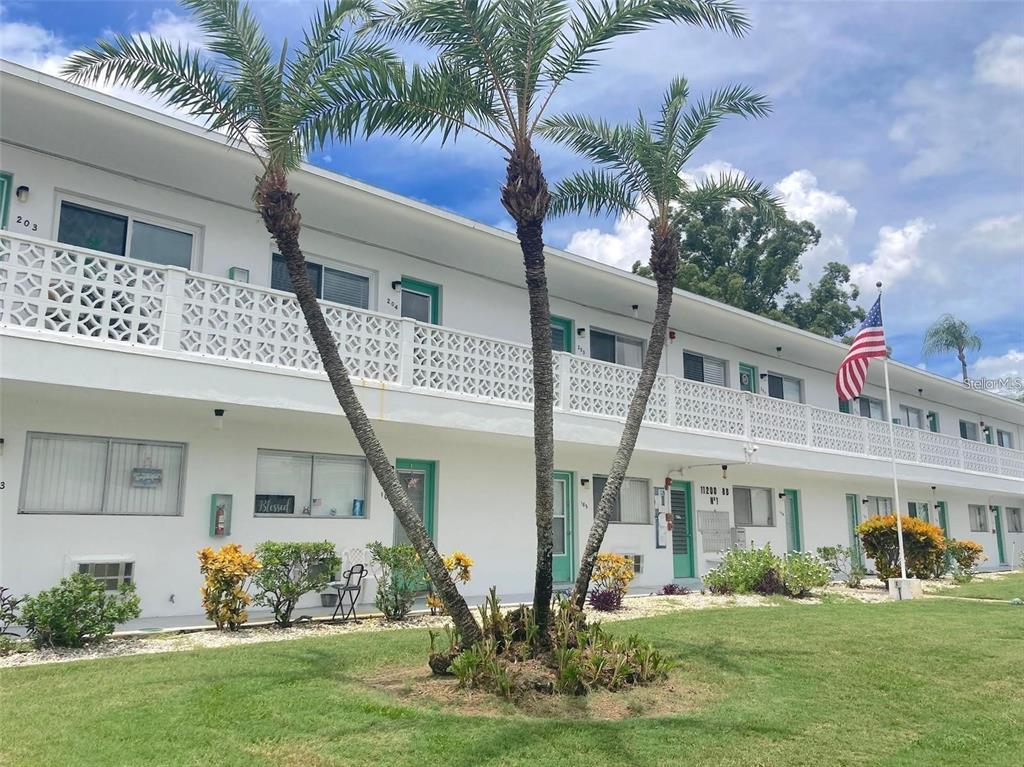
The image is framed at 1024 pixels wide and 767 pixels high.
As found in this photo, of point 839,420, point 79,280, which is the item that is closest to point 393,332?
point 79,280

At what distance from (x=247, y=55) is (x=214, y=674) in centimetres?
614

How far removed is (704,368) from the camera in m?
21.1

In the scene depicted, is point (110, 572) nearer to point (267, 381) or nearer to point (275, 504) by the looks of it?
point (275, 504)

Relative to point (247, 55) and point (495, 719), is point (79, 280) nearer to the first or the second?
point (247, 55)

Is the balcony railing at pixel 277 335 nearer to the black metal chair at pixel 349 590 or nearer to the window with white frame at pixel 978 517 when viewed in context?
the black metal chair at pixel 349 590

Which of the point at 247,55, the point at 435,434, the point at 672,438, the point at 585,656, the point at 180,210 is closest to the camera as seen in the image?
the point at 585,656

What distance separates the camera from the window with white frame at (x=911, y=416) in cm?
2864

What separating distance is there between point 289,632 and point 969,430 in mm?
31391

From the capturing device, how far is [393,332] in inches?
482

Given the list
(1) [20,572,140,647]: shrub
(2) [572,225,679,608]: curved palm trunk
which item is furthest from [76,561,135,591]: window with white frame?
(2) [572,225,679,608]: curved palm trunk

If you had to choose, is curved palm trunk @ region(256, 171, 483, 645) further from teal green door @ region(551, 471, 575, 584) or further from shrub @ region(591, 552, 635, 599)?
teal green door @ region(551, 471, 575, 584)

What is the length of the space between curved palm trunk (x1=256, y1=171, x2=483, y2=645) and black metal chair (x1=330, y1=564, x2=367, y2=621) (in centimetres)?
399

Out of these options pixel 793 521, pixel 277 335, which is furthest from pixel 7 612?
pixel 793 521

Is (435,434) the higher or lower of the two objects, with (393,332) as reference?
lower
